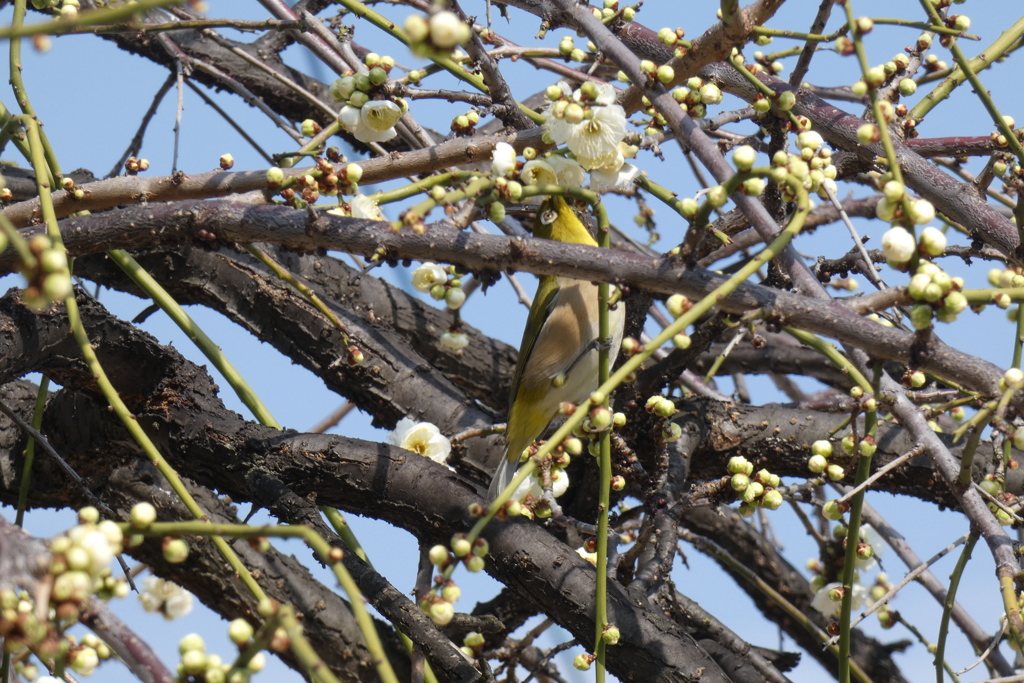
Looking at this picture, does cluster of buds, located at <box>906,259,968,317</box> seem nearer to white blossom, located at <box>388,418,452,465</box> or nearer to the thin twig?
white blossom, located at <box>388,418,452,465</box>

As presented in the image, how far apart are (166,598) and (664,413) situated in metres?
2.44

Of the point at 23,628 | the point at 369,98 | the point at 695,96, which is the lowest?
the point at 23,628

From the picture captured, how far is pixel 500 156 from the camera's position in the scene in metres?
1.63

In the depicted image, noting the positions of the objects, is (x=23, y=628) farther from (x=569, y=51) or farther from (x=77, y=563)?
(x=569, y=51)

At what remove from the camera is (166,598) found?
11.6 feet

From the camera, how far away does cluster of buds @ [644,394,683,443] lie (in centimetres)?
202

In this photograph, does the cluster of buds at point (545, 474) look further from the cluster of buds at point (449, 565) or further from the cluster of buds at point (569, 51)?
the cluster of buds at point (569, 51)

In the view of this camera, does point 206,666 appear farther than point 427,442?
No

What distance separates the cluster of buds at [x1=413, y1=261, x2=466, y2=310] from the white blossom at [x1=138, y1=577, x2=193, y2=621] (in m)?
1.61

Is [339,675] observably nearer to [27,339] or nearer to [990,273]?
[27,339]

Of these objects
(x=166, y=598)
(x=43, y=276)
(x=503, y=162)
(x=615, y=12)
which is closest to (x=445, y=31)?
(x=43, y=276)

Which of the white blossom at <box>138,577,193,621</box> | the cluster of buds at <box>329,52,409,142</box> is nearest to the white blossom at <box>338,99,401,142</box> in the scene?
the cluster of buds at <box>329,52,409,142</box>

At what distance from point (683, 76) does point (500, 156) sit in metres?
0.80

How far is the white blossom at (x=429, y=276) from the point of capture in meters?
2.85
